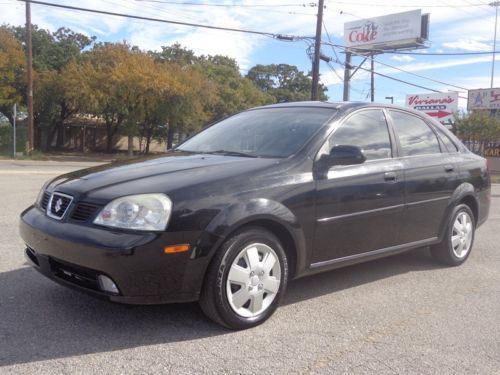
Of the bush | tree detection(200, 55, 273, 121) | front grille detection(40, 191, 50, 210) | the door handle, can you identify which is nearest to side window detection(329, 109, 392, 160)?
the door handle

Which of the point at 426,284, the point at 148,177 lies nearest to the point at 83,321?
the point at 148,177

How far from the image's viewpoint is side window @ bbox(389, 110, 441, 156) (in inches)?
203

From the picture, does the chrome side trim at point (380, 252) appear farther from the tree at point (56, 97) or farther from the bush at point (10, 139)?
the bush at point (10, 139)

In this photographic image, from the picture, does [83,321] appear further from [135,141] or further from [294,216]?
[135,141]

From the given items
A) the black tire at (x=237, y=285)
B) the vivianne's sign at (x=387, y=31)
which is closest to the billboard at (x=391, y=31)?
the vivianne's sign at (x=387, y=31)

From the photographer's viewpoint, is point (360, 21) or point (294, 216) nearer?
point (294, 216)

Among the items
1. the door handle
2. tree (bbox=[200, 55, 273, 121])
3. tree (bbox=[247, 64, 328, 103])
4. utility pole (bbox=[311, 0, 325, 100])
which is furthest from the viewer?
tree (bbox=[247, 64, 328, 103])

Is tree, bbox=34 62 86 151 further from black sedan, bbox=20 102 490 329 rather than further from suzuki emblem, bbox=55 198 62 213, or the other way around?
suzuki emblem, bbox=55 198 62 213

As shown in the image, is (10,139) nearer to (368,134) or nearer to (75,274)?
(368,134)

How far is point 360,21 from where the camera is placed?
163ft

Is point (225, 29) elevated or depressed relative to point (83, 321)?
elevated

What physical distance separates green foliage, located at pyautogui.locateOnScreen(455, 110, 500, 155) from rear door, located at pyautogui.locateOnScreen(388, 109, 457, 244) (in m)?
36.3

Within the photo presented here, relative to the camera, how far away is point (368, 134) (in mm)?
4840

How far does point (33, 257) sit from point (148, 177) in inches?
42.0
